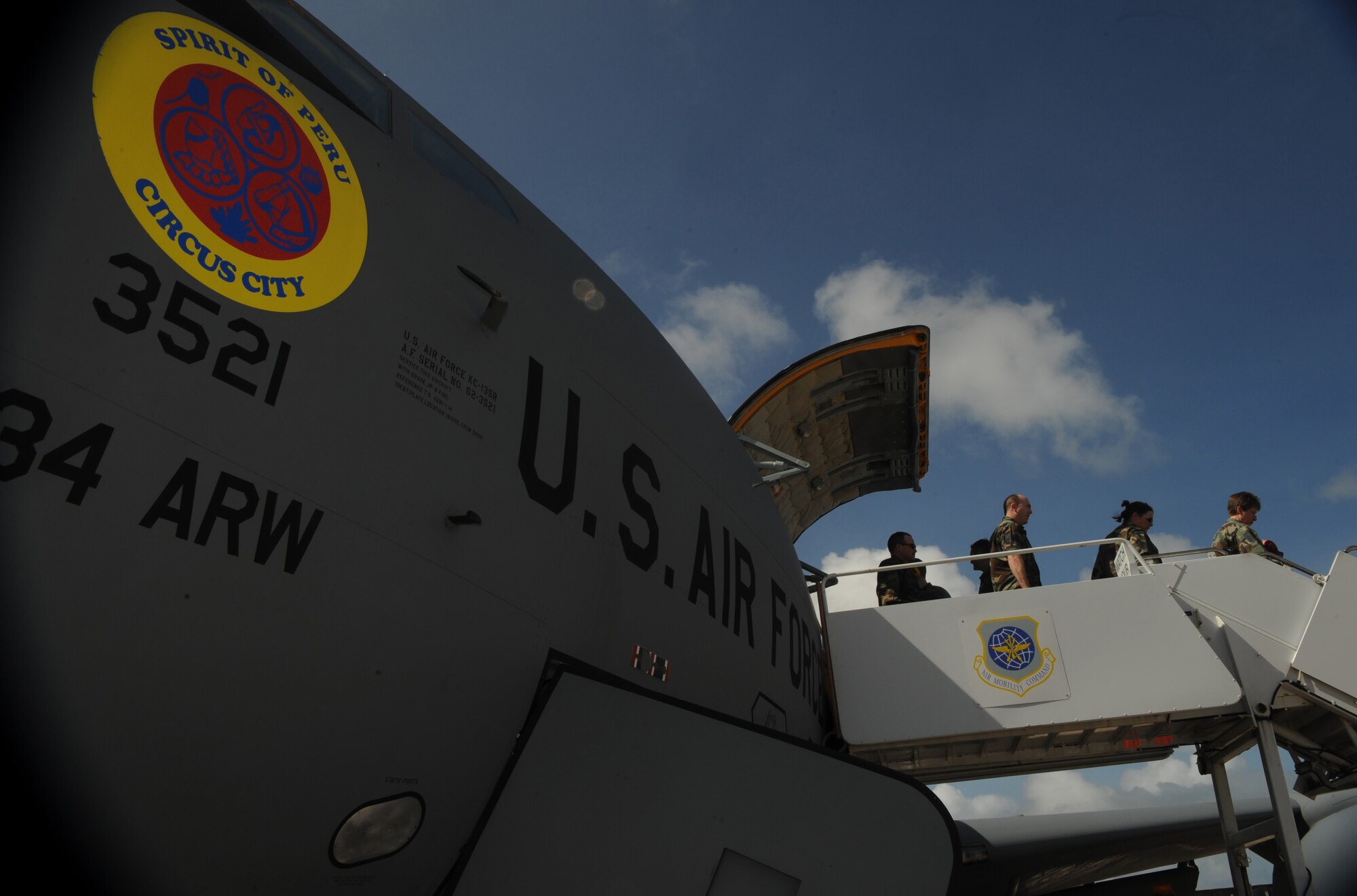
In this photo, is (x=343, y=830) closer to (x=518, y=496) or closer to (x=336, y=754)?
(x=336, y=754)

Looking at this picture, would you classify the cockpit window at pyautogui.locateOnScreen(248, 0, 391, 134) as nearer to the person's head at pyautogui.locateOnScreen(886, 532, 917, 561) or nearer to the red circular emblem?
the red circular emblem

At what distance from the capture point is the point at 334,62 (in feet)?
10.6

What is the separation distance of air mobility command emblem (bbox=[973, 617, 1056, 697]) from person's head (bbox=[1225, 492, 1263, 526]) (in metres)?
3.09

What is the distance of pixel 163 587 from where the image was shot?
202 cm

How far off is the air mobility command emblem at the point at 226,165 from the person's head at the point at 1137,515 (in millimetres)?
8460

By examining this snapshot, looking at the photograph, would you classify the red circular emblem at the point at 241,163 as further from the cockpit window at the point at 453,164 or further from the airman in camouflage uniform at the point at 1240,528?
the airman in camouflage uniform at the point at 1240,528

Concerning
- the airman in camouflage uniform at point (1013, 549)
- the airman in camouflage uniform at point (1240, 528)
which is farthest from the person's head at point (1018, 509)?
the airman in camouflage uniform at point (1240, 528)

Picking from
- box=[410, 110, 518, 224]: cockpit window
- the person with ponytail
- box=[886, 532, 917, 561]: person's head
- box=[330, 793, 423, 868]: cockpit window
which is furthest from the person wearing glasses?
Result: box=[330, 793, 423, 868]: cockpit window

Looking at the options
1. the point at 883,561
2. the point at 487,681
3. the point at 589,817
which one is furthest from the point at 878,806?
the point at 883,561

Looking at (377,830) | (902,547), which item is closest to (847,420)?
(902,547)

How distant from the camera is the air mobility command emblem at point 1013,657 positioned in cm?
703

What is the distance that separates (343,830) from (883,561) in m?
7.08

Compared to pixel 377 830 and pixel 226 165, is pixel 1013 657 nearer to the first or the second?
pixel 377 830

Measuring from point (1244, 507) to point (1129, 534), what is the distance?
1.13 metres
